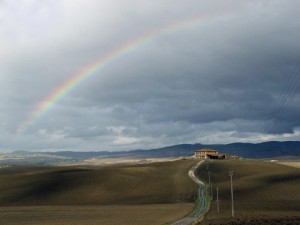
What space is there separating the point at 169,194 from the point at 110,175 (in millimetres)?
40692

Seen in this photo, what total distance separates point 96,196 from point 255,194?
165ft

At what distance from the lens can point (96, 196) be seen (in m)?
134

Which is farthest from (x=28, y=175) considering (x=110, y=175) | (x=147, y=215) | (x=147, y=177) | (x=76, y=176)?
(x=147, y=215)

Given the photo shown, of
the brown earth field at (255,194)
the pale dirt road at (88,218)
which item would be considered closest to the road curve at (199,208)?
the brown earth field at (255,194)

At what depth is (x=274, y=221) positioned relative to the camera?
7044 cm

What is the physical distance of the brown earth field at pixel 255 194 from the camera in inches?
2987

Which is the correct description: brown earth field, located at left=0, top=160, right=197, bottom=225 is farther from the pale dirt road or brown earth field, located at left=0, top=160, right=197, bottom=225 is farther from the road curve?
the road curve

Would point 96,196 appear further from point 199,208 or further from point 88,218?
point 88,218

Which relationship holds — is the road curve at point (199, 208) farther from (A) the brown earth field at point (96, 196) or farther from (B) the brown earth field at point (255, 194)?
(A) the brown earth field at point (96, 196)

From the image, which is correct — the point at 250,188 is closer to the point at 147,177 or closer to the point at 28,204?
the point at 147,177

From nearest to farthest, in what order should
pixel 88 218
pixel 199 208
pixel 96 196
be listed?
pixel 88 218
pixel 199 208
pixel 96 196

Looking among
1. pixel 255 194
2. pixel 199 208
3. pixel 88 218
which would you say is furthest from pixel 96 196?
pixel 255 194

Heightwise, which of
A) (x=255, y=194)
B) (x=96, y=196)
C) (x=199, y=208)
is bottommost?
(x=199, y=208)

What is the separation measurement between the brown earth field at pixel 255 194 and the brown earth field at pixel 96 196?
945 centimetres
